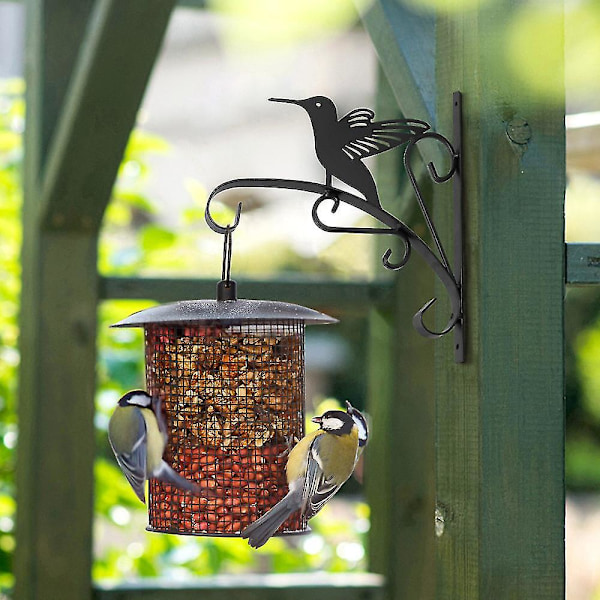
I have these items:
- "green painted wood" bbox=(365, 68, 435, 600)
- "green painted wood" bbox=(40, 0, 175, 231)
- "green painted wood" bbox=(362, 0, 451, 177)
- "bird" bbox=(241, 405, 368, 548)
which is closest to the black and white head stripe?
"bird" bbox=(241, 405, 368, 548)

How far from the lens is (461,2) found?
115 cm

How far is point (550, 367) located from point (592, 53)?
76.3 inches

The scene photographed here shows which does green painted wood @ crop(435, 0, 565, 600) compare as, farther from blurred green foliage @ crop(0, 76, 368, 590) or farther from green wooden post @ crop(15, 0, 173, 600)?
blurred green foliage @ crop(0, 76, 368, 590)

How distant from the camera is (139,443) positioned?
127 cm

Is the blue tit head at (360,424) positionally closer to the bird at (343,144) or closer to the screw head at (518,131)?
the bird at (343,144)

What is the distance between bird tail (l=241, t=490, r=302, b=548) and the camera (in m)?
1.14

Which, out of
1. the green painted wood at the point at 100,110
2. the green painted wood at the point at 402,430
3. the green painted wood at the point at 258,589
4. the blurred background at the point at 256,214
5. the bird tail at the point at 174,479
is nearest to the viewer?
the bird tail at the point at 174,479

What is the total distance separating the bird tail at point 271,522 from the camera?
114 cm

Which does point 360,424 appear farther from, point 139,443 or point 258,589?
point 258,589

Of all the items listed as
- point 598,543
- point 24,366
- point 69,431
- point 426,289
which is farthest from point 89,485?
point 598,543

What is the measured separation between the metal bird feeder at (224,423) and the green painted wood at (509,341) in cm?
29

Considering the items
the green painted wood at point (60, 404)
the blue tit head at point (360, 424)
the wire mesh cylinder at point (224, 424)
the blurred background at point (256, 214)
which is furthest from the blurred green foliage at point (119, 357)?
the blue tit head at point (360, 424)

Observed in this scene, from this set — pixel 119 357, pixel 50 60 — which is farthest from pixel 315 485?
pixel 119 357

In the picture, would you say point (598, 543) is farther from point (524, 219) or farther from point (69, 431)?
point (524, 219)
